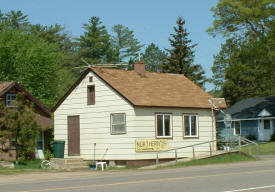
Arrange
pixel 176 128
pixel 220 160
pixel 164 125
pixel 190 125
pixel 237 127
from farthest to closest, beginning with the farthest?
1. pixel 237 127
2. pixel 190 125
3. pixel 176 128
4. pixel 164 125
5. pixel 220 160

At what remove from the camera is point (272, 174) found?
20328 millimetres

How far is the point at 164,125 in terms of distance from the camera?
109 feet

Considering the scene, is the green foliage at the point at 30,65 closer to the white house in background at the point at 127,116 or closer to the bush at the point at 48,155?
the bush at the point at 48,155

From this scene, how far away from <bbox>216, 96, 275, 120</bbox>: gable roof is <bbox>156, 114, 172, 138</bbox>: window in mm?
29419

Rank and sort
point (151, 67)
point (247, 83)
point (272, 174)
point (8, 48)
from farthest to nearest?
point (151, 67) < point (247, 83) < point (8, 48) < point (272, 174)

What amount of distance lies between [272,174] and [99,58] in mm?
76662

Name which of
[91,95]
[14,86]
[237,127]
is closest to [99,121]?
[91,95]

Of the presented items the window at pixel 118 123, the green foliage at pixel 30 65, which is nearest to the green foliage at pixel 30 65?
the green foliage at pixel 30 65

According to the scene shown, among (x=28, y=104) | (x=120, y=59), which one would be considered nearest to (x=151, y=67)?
(x=120, y=59)

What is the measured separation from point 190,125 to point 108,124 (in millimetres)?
5328

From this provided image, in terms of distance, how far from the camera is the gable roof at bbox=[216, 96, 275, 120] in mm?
61875

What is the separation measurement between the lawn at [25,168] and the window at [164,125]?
7.25 m

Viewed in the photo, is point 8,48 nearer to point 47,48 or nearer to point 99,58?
point 47,48

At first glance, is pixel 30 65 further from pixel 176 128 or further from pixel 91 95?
pixel 176 128
